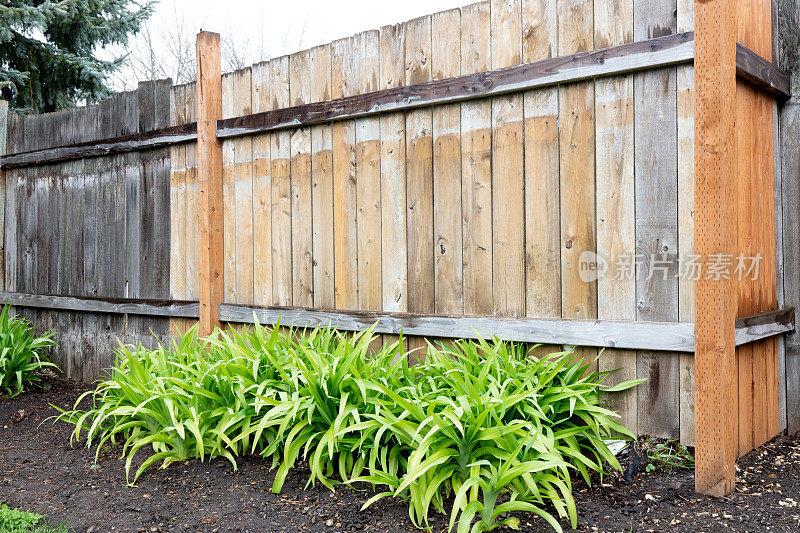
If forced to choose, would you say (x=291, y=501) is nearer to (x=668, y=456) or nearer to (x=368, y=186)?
(x=668, y=456)

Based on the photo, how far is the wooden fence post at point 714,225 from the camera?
2.51 metres

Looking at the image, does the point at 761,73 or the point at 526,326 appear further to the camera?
the point at 526,326

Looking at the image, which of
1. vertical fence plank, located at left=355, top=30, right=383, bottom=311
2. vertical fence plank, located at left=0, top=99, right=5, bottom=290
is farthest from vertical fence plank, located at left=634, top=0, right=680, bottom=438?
vertical fence plank, located at left=0, top=99, right=5, bottom=290

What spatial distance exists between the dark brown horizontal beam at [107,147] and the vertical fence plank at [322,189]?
104 centimetres

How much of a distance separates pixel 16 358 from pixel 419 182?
338 centimetres

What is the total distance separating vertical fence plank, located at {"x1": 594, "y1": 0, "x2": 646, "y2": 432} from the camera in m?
2.86

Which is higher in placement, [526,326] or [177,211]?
Result: [177,211]

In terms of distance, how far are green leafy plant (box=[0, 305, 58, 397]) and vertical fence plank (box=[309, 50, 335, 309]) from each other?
89.4 inches

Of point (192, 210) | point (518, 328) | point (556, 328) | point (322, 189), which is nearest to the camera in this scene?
point (556, 328)

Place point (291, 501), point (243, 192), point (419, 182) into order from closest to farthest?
point (291, 501) → point (419, 182) → point (243, 192)

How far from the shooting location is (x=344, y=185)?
3.78 meters

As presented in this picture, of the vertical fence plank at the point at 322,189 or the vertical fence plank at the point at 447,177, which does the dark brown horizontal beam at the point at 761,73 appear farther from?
the vertical fence plank at the point at 322,189

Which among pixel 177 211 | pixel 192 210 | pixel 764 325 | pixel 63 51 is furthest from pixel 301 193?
pixel 63 51

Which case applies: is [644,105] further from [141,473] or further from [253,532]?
[141,473]
